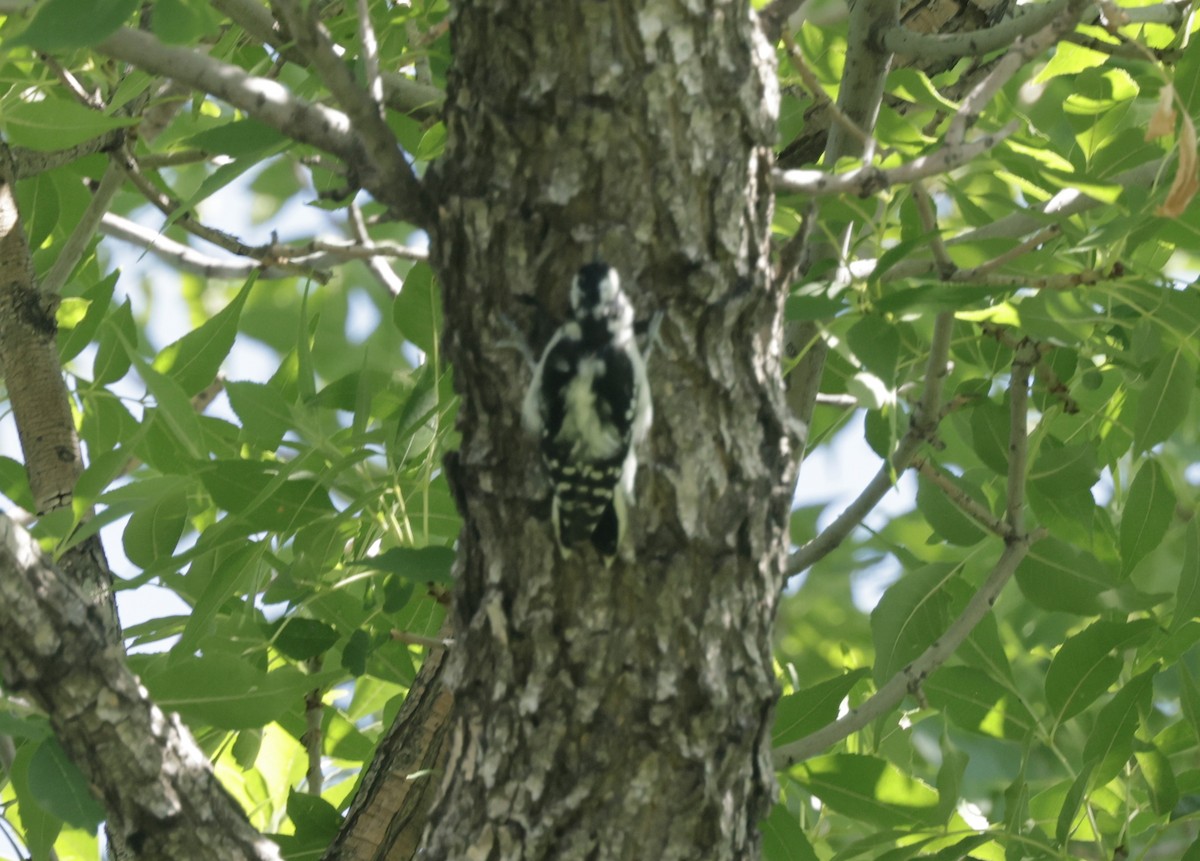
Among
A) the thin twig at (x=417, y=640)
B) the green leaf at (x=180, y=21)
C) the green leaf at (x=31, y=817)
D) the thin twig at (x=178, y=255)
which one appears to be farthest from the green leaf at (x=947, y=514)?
the thin twig at (x=178, y=255)

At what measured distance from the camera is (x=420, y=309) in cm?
225

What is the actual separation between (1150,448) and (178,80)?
152 cm

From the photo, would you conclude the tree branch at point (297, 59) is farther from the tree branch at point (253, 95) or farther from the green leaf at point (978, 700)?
the green leaf at point (978, 700)

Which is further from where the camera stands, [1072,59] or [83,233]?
[83,233]

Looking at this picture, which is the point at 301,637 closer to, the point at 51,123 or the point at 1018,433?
the point at 51,123

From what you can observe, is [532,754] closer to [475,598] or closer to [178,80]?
[475,598]

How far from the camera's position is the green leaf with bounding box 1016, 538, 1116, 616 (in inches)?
87.0

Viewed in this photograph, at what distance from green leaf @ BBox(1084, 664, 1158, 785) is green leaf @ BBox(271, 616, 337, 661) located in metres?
1.29

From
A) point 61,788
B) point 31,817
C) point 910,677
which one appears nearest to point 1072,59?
point 910,677

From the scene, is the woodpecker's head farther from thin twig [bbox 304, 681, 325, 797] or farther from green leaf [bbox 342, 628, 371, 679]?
thin twig [bbox 304, 681, 325, 797]

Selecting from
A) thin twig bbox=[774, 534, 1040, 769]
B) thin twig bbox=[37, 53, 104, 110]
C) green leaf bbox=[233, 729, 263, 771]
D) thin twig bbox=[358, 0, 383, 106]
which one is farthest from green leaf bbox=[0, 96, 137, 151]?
thin twig bbox=[774, 534, 1040, 769]

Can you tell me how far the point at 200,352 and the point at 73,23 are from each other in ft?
2.98

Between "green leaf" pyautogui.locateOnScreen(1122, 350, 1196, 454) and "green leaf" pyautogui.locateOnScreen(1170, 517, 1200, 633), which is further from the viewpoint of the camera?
"green leaf" pyautogui.locateOnScreen(1170, 517, 1200, 633)

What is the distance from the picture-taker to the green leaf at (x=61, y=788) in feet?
6.00
